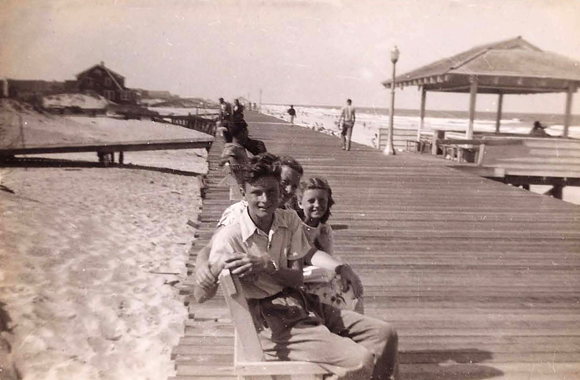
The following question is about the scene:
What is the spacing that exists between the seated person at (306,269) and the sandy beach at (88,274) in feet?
7.15

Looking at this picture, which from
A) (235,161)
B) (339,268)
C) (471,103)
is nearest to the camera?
(339,268)

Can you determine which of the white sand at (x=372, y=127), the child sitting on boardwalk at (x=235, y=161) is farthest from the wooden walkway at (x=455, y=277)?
the white sand at (x=372, y=127)

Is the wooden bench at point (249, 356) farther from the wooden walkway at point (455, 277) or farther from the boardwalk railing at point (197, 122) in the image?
the boardwalk railing at point (197, 122)

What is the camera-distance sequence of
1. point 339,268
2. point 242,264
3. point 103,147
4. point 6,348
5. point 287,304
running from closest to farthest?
1. point 242,264
2. point 287,304
3. point 339,268
4. point 6,348
5. point 103,147

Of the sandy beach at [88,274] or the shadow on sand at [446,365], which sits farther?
the sandy beach at [88,274]

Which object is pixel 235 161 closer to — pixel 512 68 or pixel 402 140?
pixel 512 68

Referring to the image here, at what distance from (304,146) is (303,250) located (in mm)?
9678

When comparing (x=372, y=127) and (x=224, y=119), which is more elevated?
(x=224, y=119)

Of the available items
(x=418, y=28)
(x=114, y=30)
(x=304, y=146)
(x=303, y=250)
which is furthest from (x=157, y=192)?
(x=303, y=250)

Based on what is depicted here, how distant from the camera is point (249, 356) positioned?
181 centimetres

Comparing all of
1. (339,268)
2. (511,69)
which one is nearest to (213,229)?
(339,268)

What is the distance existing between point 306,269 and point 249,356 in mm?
506

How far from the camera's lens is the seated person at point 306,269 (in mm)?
1830

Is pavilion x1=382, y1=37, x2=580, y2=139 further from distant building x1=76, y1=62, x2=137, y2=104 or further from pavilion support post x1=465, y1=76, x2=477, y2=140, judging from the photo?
distant building x1=76, y1=62, x2=137, y2=104
